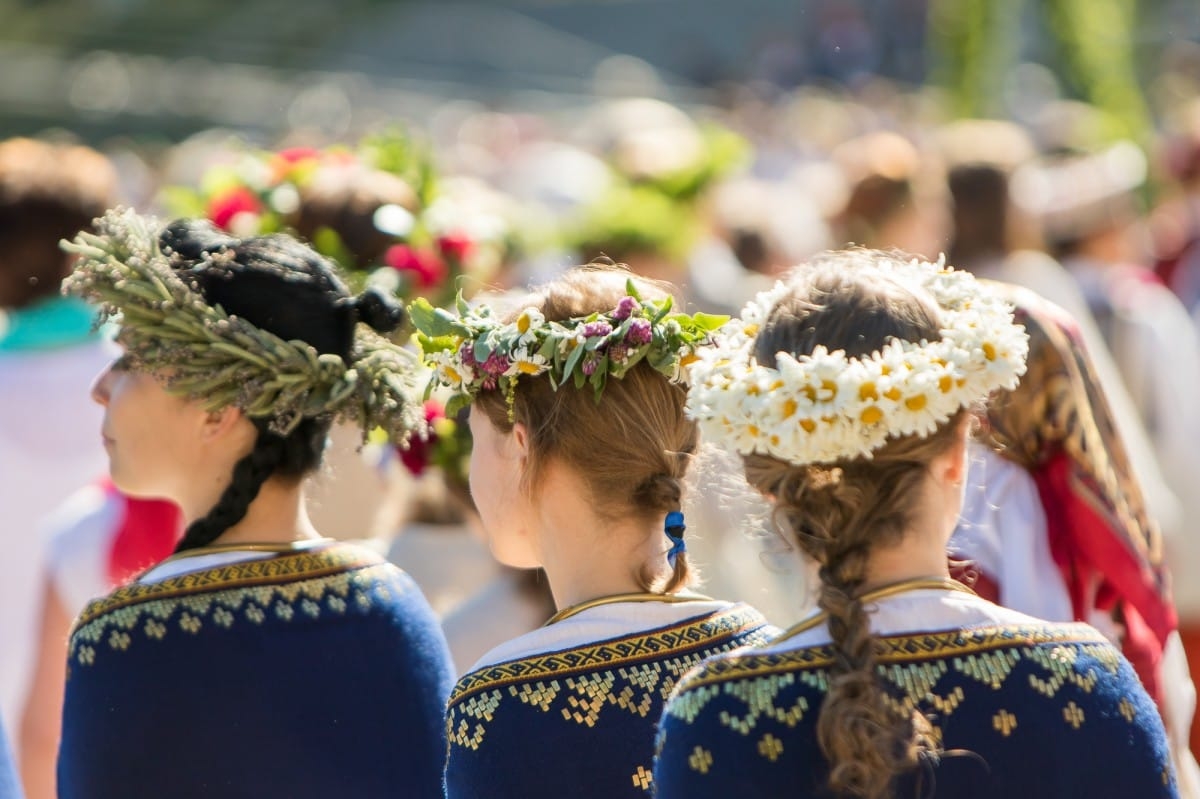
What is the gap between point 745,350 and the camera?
2.05m

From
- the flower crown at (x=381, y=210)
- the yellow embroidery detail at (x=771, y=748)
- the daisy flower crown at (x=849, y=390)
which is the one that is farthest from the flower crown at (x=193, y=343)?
the yellow embroidery detail at (x=771, y=748)

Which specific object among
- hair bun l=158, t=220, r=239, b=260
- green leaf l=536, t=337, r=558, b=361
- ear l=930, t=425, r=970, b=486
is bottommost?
ear l=930, t=425, r=970, b=486

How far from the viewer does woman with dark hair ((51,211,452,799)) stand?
247cm

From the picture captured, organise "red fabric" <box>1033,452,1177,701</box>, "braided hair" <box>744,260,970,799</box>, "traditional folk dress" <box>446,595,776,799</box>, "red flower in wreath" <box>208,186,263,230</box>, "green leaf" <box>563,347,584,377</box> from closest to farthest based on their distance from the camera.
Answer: "braided hair" <box>744,260,970,799</box> < "traditional folk dress" <box>446,595,776,799</box> < "green leaf" <box>563,347,584,377</box> < "red fabric" <box>1033,452,1177,701</box> < "red flower in wreath" <box>208,186,263,230</box>

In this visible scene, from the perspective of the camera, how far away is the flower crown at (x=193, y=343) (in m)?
2.61

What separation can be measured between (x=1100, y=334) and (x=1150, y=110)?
12471 millimetres

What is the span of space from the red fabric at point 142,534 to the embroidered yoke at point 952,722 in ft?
7.15

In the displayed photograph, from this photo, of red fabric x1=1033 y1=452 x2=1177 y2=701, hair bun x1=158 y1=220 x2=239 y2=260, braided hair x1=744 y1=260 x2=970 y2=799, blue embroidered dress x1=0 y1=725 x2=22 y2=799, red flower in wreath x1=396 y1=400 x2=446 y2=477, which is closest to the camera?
braided hair x1=744 y1=260 x2=970 y2=799

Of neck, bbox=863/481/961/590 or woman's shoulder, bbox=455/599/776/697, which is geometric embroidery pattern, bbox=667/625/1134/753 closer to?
neck, bbox=863/481/961/590

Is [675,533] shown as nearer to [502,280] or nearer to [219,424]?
[219,424]

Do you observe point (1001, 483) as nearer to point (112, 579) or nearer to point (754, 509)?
point (754, 509)

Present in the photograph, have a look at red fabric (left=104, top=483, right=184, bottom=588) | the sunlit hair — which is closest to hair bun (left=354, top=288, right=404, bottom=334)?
the sunlit hair

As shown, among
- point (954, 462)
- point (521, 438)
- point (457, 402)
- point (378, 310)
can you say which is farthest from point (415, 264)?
point (954, 462)

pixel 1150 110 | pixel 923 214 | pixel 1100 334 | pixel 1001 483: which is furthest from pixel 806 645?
pixel 1150 110
